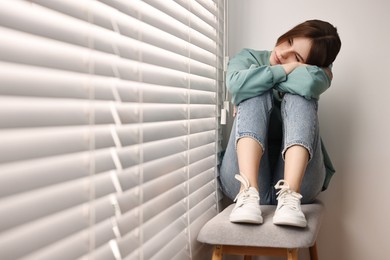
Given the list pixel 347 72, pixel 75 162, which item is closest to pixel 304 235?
pixel 75 162

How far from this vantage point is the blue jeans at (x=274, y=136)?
1.31 meters

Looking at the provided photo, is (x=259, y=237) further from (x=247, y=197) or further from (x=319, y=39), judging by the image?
(x=319, y=39)

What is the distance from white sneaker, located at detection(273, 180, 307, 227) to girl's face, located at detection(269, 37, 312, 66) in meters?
0.51

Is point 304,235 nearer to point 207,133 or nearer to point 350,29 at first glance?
point 207,133

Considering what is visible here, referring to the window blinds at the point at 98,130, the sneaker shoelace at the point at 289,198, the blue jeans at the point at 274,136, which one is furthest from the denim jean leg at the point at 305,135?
the window blinds at the point at 98,130

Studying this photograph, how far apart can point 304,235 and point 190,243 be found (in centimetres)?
34

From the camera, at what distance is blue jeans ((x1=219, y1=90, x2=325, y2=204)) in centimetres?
131

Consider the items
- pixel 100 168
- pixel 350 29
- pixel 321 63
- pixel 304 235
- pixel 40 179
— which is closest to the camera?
pixel 40 179

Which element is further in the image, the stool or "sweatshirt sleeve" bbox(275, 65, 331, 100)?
"sweatshirt sleeve" bbox(275, 65, 331, 100)

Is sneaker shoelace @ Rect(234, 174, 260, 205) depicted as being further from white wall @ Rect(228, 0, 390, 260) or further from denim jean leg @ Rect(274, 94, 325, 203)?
white wall @ Rect(228, 0, 390, 260)

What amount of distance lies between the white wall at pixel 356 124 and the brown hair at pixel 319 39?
0.31 m

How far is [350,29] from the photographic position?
1.77m

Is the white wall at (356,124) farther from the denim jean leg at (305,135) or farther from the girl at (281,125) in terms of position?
the denim jean leg at (305,135)

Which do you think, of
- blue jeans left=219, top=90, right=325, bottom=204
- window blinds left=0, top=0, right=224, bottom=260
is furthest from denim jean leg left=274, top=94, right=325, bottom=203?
window blinds left=0, top=0, right=224, bottom=260
